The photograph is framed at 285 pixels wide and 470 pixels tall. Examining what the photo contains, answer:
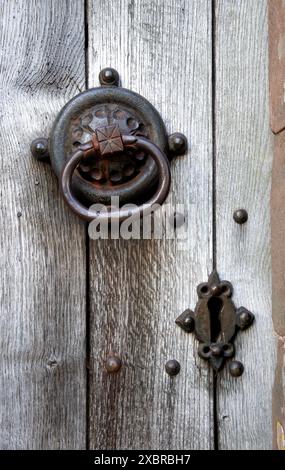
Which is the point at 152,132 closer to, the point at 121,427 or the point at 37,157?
the point at 37,157

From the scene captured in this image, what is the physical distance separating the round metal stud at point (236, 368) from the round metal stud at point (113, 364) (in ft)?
0.55

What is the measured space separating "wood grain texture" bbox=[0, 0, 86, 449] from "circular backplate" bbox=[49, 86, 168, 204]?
0.04m

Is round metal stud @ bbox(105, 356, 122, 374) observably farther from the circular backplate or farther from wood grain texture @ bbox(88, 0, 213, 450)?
the circular backplate

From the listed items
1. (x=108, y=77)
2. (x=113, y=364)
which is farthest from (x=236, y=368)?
(x=108, y=77)

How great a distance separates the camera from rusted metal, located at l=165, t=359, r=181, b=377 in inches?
38.7

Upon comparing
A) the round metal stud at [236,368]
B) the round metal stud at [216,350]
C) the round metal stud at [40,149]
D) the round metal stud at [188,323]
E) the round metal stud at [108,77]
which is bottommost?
the round metal stud at [236,368]

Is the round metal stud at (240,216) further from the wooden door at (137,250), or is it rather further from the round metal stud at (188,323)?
the round metal stud at (188,323)

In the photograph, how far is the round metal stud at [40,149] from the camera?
96 cm

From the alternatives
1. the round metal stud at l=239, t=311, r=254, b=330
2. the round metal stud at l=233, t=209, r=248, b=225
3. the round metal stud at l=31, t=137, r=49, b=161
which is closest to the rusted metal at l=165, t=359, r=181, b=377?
the round metal stud at l=239, t=311, r=254, b=330

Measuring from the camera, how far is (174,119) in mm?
1004

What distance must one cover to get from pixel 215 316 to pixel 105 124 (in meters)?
0.33

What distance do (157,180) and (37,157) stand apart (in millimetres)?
177

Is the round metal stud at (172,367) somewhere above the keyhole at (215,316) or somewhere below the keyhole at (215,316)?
below

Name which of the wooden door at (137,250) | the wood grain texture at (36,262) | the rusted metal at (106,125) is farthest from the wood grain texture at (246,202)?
the wood grain texture at (36,262)
